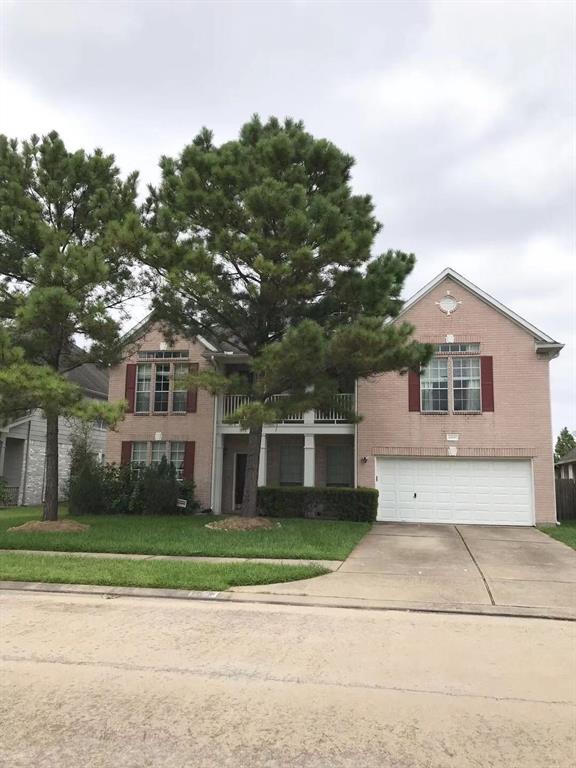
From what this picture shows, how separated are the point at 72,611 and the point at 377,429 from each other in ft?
45.8

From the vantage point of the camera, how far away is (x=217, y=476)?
72.0 ft

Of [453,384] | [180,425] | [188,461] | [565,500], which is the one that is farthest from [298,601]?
[565,500]

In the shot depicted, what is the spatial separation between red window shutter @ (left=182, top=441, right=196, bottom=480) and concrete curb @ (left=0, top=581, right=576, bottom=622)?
502 inches

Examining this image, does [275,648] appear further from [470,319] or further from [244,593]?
[470,319]

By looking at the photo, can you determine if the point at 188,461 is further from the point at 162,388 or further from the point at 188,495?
the point at 162,388

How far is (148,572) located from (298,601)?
2.66 m

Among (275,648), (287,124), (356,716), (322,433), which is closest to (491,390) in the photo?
(322,433)

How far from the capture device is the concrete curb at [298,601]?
7.59 m

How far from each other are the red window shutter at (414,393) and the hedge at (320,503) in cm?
308

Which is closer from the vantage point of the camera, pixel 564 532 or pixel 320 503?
pixel 564 532

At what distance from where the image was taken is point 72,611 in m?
7.36

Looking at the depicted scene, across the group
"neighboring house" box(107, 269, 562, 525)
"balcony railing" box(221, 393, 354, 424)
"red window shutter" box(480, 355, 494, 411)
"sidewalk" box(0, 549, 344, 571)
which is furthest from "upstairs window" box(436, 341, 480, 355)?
"sidewalk" box(0, 549, 344, 571)

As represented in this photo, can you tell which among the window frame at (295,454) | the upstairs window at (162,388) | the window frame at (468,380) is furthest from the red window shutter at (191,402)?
the window frame at (468,380)

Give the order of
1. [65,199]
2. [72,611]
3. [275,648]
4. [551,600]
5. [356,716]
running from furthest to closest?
1. [65,199]
2. [551,600]
3. [72,611]
4. [275,648]
5. [356,716]
